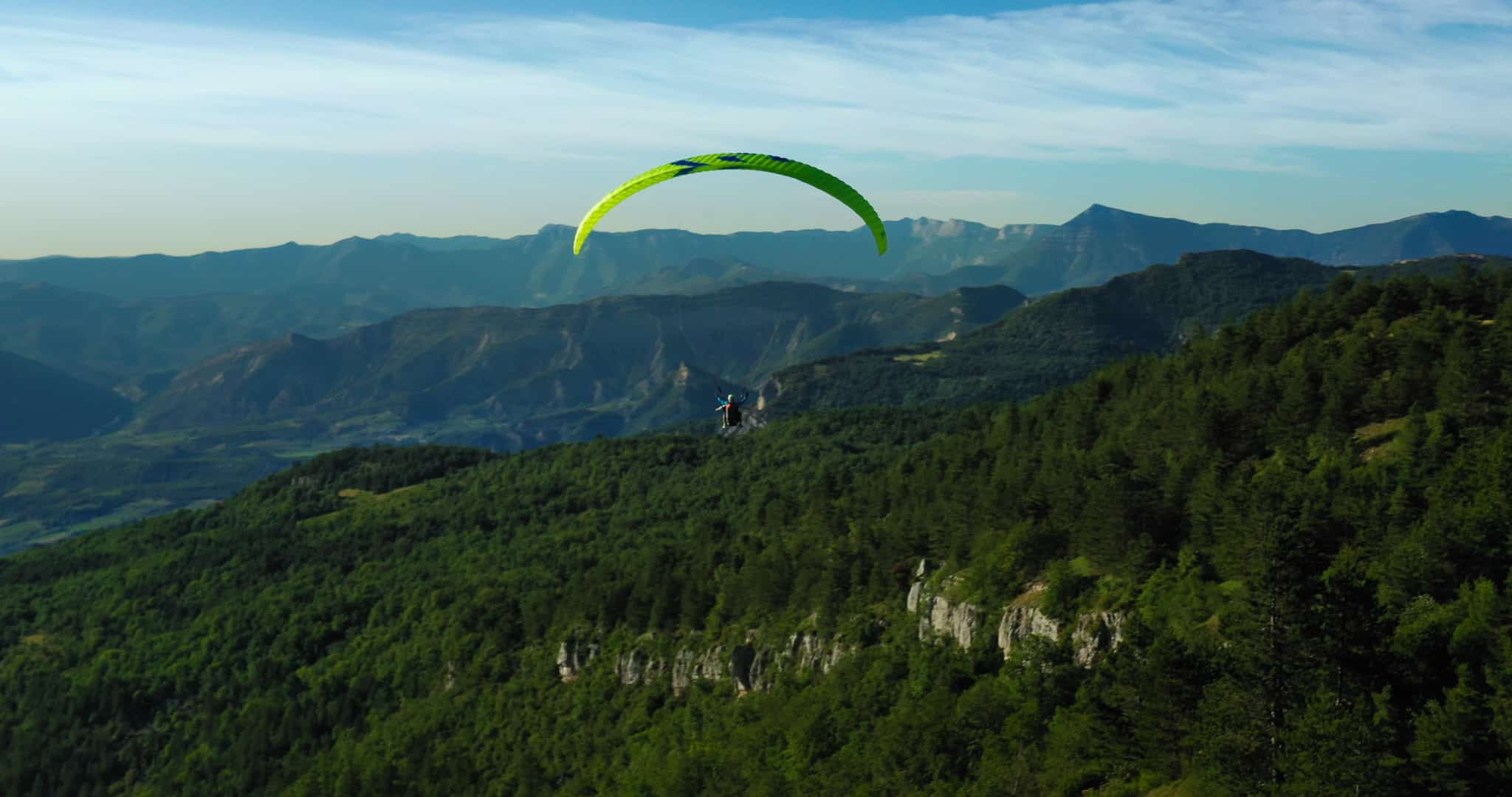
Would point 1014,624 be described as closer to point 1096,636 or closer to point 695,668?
point 1096,636

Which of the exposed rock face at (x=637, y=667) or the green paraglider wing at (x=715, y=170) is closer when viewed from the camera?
the green paraglider wing at (x=715, y=170)

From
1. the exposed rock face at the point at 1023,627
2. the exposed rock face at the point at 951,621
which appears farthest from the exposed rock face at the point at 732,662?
the exposed rock face at the point at 1023,627

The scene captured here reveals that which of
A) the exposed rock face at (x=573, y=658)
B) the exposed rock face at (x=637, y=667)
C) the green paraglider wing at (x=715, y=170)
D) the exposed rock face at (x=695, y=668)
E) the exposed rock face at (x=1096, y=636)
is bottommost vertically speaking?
the exposed rock face at (x=573, y=658)

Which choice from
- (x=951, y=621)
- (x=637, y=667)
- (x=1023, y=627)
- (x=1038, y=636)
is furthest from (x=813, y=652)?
(x=1038, y=636)

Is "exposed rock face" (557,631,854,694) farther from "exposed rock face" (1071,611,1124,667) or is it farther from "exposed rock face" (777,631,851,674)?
"exposed rock face" (1071,611,1124,667)

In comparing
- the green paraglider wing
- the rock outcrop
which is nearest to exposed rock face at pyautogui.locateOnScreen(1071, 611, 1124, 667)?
the rock outcrop

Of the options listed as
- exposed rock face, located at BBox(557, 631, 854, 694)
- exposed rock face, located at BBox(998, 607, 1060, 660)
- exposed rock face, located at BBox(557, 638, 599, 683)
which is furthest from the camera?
exposed rock face, located at BBox(557, 638, 599, 683)

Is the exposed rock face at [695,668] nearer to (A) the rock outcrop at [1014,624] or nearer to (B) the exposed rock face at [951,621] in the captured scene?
(A) the rock outcrop at [1014,624]
